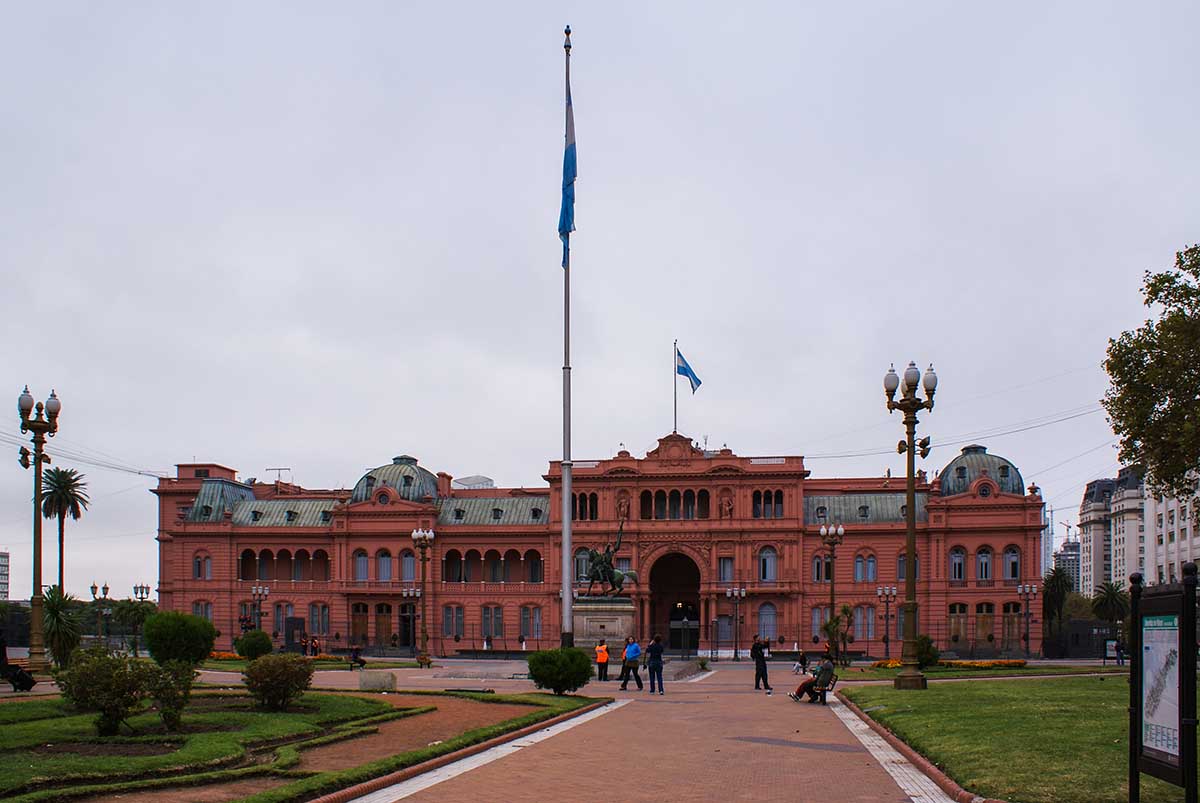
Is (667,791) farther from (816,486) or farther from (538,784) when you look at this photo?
(816,486)

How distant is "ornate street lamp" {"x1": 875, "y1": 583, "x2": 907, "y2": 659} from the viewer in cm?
7950

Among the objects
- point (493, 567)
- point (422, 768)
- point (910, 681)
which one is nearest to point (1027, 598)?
point (493, 567)

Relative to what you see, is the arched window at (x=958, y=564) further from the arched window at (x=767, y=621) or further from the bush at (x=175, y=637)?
the bush at (x=175, y=637)

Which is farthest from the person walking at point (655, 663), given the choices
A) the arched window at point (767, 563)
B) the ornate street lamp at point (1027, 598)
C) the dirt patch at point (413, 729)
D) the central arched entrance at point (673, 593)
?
the central arched entrance at point (673, 593)

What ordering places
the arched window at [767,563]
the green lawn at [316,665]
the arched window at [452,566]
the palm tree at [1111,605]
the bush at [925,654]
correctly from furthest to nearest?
the palm tree at [1111,605] < the arched window at [452,566] < the arched window at [767,563] < the green lawn at [316,665] < the bush at [925,654]

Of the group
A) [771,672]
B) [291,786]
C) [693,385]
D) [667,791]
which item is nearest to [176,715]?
[291,786]

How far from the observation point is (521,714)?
87.5ft

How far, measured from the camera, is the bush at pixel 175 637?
1810 inches

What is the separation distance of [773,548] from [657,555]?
882 centimetres

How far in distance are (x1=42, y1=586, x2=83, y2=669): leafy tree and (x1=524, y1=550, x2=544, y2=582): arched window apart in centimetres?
5644

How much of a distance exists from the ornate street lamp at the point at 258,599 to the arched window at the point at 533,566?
20525 mm

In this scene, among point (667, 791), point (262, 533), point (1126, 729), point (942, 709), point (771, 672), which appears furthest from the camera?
point (262, 533)

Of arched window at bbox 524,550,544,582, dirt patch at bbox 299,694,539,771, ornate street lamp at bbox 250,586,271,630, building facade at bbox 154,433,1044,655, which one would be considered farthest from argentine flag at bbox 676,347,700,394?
dirt patch at bbox 299,694,539,771

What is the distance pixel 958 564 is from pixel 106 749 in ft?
252
